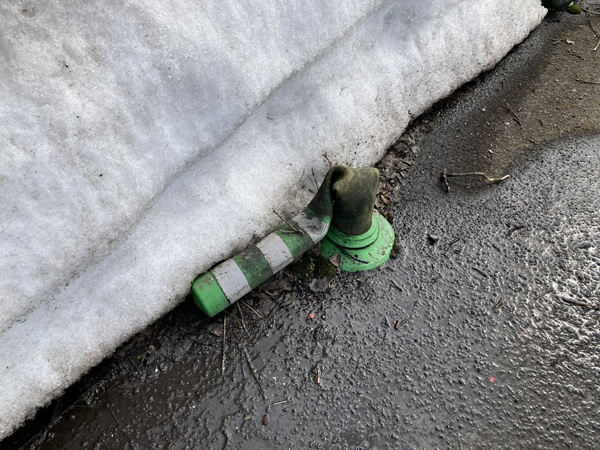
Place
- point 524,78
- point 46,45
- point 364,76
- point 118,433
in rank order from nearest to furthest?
point 46,45 → point 118,433 → point 364,76 → point 524,78

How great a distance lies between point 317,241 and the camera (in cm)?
245

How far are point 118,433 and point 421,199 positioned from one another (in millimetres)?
2104

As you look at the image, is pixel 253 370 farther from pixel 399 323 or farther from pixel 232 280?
pixel 399 323

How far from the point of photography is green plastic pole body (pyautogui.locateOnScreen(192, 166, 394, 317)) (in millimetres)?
2287

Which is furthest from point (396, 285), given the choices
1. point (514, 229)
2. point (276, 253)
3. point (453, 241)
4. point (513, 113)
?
point (513, 113)

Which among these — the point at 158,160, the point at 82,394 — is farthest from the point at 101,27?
the point at 82,394

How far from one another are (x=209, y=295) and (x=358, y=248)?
864 mm

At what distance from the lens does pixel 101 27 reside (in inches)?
75.6

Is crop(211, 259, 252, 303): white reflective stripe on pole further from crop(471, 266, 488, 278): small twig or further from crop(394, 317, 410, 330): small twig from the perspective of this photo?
crop(471, 266, 488, 278): small twig

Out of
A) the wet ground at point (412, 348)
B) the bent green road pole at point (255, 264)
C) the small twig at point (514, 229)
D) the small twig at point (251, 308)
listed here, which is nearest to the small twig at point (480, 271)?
the wet ground at point (412, 348)

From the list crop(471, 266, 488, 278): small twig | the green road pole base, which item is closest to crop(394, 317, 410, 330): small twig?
the green road pole base

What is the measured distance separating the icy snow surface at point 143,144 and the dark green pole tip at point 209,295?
13cm

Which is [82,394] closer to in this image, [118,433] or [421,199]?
[118,433]

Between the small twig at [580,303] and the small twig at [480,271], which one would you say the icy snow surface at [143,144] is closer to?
the small twig at [480,271]
